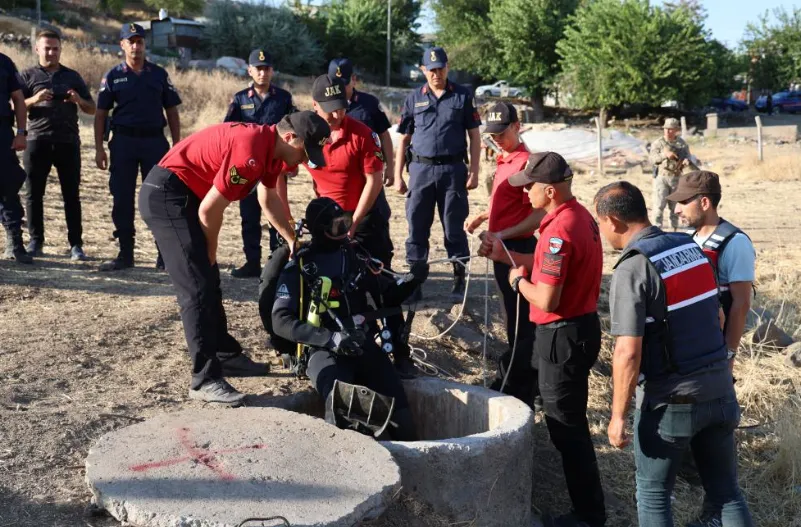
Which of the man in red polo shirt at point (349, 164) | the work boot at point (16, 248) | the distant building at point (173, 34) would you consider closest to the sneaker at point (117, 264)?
the work boot at point (16, 248)

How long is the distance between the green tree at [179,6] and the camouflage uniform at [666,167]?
132 feet

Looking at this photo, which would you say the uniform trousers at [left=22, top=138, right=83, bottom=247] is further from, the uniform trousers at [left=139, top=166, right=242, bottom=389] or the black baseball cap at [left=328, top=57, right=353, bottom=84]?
the uniform trousers at [left=139, top=166, right=242, bottom=389]

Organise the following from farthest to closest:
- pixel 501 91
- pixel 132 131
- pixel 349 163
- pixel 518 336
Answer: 1. pixel 501 91
2. pixel 132 131
3. pixel 349 163
4. pixel 518 336

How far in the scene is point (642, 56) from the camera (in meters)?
37.8

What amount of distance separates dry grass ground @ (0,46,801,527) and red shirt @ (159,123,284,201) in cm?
121

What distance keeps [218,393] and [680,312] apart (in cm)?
245

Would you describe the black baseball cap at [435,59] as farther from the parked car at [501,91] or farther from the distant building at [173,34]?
the parked car at [501,91]

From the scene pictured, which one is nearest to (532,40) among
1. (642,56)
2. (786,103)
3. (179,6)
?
(642,56)

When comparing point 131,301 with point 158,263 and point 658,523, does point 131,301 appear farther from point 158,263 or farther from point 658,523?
point 658,523

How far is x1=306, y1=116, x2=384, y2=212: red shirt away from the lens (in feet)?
19.7

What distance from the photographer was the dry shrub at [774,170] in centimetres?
1825

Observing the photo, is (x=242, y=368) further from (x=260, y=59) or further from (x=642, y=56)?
(x=642, y=56)

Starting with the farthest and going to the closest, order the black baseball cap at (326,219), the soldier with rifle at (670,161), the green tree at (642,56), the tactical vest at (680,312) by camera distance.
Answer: the green tree at (642,56) → the soldier with rifle at (670,161) → the black baseball cap at (326,219) → the tactical vest at (680,312)

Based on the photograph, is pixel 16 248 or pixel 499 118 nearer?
pixel 499 118
